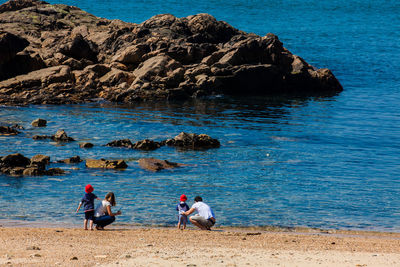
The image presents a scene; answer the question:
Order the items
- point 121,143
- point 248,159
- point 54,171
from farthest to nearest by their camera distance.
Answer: point 121,143 < point 248,159 < point 54,171

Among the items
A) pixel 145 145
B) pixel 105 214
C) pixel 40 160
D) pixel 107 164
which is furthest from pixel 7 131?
pixel 105 214

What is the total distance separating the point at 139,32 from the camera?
68312 millimetres

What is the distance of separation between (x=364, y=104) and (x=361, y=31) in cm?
6856

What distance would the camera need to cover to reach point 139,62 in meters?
63.6

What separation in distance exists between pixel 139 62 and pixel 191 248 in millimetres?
46196

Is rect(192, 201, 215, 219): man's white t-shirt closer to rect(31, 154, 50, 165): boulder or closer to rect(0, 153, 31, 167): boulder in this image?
rect(31, 154, 50, 165): boulder

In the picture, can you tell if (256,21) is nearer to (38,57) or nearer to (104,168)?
(38,57)

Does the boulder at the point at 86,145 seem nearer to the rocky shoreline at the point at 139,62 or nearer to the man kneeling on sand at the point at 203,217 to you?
the rocky shoreline at the point at 139,62

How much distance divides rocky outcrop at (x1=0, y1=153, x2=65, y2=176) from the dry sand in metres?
10.2

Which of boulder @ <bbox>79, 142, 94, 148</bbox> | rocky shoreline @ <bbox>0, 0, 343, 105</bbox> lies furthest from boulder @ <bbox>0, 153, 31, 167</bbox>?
rocky shoreline @ <bbox>0, 0, 343, 105</bbox>

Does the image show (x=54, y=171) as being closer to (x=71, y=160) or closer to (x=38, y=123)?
(x=71, y=160)

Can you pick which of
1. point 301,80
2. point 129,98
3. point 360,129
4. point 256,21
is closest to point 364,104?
point 301,80

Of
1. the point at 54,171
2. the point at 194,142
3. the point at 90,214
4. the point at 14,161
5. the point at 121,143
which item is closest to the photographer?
the point at 90,214

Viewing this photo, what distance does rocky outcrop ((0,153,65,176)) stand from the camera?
32906 mm
